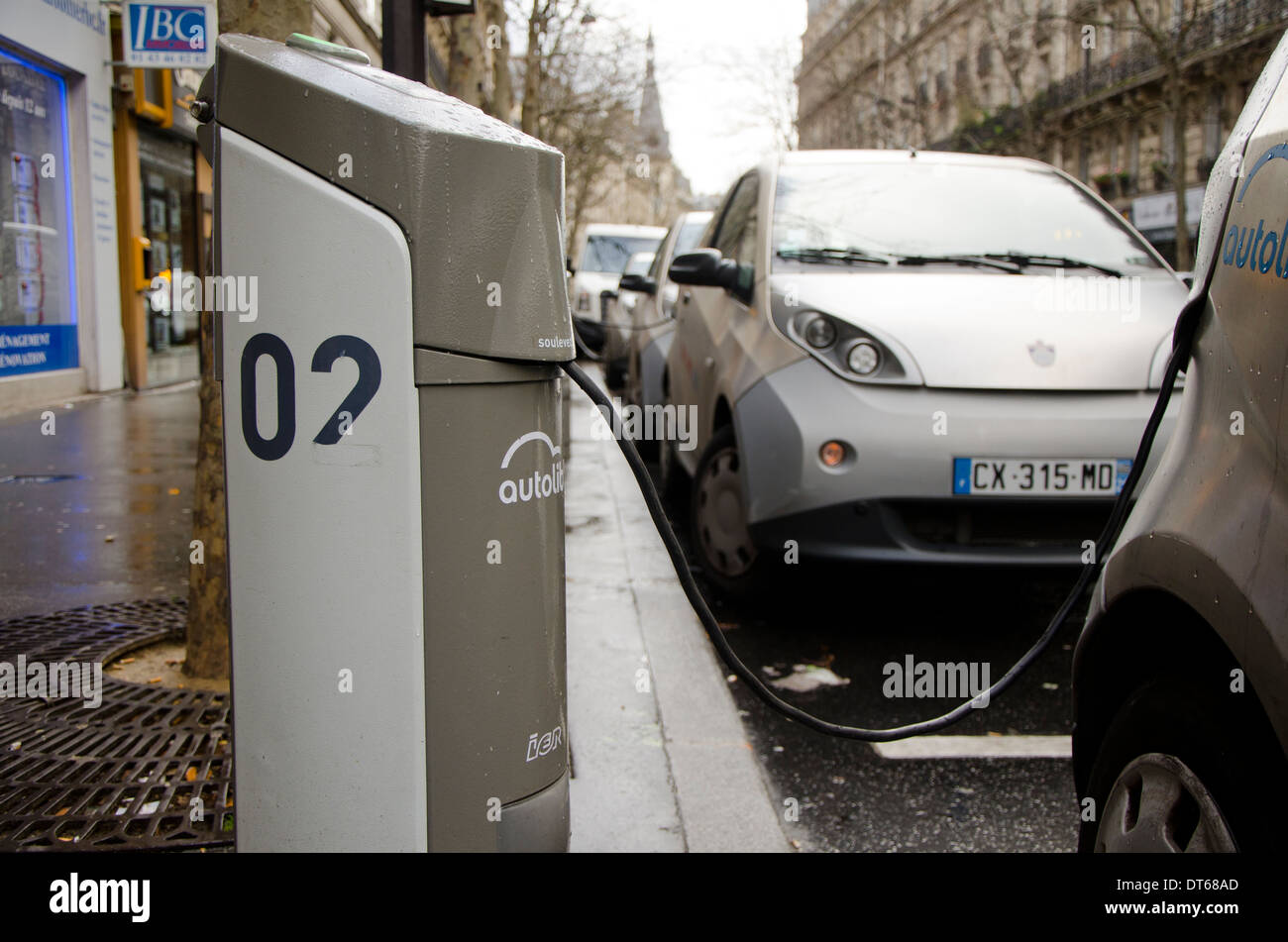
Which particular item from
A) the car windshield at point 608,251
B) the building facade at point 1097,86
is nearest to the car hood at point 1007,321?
the building facade at point 1097,86

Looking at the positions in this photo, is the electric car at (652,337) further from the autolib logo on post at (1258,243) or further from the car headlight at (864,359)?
the autolib logo on post at (1258,243)

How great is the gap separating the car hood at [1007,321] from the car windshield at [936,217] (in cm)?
26

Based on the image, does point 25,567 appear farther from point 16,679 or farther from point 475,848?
point 475,848

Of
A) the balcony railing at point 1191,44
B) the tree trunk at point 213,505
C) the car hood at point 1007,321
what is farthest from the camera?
the balcony railing at point 1191,44

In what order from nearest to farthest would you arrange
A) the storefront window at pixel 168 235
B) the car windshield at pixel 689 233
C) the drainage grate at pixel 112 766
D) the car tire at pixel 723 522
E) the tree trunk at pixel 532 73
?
the drainage grate at pixel 112 766 < the car tire at pixel 723 522 < the car windshield at pixel 689 233 < the storefront window at pixel 168 235 < the tree trunk at pixel 532 73

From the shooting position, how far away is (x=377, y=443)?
175cm

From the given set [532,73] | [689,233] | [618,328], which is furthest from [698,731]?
[532,73]

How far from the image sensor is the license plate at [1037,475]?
4152 mm

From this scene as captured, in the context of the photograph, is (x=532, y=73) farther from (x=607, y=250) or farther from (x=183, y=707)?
(x=183, y=707)

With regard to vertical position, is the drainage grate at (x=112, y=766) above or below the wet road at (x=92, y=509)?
below

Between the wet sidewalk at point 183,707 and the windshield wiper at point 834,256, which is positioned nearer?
the wet sidewalk at point 183,707

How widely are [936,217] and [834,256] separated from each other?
1.87ft

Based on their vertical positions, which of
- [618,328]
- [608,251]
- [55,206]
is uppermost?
[608,251]

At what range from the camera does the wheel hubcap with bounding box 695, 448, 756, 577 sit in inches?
191
